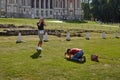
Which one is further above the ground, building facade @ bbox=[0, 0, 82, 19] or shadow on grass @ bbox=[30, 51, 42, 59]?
building facade @ bbox=[0, 0, 82, 19]

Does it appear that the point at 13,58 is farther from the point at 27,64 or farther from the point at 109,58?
the point at 109,58

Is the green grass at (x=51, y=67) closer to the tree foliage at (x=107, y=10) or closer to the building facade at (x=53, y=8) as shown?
the tree foliage at (x=107, y=10)

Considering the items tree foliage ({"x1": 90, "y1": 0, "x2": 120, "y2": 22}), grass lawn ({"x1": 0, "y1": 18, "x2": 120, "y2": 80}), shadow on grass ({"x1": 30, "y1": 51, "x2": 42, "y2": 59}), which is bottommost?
grass lawn ({"x1": 0, "y1": 18, "x2": 120, "y2": 80})

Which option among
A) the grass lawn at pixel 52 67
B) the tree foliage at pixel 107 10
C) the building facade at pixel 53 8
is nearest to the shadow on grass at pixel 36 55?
the grass lawn at pixel 52 67

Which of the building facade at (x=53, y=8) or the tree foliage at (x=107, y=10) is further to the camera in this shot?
the building facade at (x=53, y=8)

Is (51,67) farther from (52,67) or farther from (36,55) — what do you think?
(36,55)

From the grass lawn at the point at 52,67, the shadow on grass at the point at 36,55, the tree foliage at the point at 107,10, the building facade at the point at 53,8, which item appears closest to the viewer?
the grass lawn at the point at 52,67

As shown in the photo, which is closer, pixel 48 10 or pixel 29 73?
pixel 29 73

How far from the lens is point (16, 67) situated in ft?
63.1

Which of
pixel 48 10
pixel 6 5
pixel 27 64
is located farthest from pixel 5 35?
pixel 48 10

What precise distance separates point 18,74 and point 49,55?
5860 millimetres

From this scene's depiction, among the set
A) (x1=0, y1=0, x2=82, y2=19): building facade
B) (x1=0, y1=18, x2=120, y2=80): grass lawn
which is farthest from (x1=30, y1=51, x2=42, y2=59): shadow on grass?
(x1=0, y1=0, x2=82, y2=19): building facade

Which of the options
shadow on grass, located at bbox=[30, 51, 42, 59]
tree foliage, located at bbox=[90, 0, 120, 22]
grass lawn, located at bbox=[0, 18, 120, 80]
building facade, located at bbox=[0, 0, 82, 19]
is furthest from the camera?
building facade, located at bbox=[0, 0, 82, 19]

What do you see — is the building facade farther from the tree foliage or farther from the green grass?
the green grass
